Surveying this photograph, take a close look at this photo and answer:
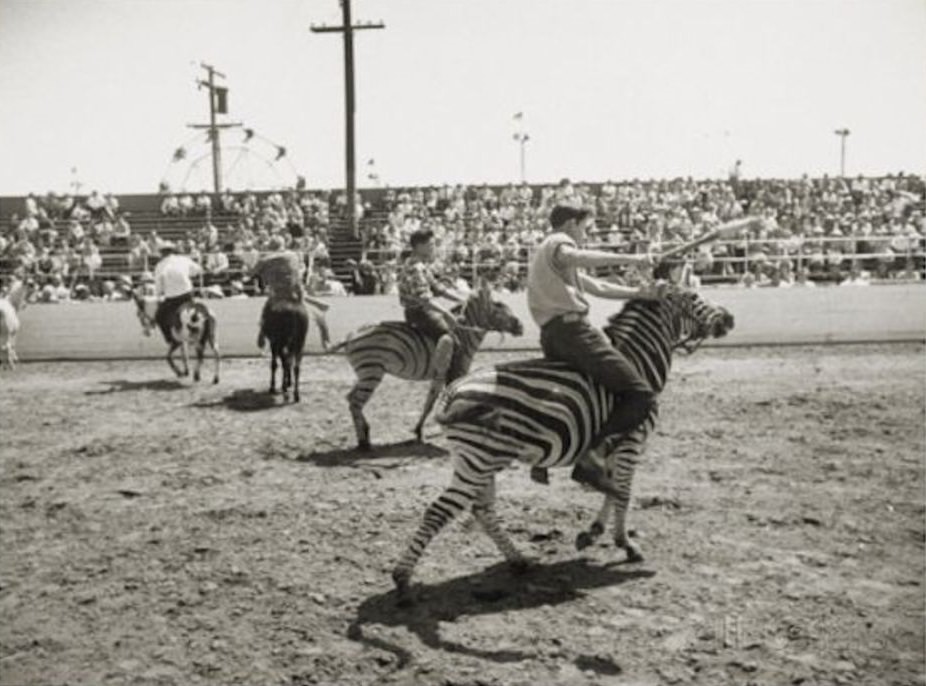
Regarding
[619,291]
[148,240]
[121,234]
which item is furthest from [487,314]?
[121,234]

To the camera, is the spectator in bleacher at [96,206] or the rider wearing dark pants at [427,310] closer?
the rider wearing dark pants at [427,310]

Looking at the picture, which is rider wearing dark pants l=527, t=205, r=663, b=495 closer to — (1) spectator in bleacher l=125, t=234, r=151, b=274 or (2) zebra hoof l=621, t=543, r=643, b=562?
(2) zebra hoof l=621, t=543, r=643, b=562

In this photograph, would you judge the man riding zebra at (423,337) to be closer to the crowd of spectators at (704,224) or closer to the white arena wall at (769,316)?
the white arena wall at (769,316)

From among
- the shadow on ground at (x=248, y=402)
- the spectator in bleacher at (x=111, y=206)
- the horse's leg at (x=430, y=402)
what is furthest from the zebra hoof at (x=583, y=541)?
the spectator in bleacher at (x=111, y=206)

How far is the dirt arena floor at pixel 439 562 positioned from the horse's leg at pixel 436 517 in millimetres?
175

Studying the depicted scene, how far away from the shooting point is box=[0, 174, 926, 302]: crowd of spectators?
20578mm

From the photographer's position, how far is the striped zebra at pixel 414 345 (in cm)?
1036

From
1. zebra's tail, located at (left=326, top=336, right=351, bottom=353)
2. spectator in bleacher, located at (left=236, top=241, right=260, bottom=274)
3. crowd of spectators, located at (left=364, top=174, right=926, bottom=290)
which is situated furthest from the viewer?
spectator in bleacher, located at (left=236, top=241, right=260, bottom=274)

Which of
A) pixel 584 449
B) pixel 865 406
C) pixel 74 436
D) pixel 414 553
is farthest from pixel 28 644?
pixel 865 406

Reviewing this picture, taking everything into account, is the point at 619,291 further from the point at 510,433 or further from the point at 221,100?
the point at 221,100

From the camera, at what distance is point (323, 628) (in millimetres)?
5629

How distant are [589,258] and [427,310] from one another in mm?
4639

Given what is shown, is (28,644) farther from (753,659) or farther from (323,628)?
(753,659)

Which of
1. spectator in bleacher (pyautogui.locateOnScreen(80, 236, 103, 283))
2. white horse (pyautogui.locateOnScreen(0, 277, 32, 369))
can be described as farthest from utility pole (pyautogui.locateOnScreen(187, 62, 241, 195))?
white horse (pyautogui.locateOnScreen(0, 277, 32, 369))
